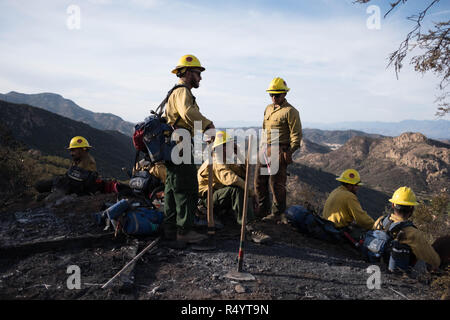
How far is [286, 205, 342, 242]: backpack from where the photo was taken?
5160 millimetres

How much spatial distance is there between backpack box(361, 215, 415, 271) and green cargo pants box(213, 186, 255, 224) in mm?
1675

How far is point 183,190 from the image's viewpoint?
4.23 meters

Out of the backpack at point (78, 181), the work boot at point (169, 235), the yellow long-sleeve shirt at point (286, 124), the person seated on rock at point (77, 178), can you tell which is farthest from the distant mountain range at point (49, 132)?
the work boot at point (169, 235)

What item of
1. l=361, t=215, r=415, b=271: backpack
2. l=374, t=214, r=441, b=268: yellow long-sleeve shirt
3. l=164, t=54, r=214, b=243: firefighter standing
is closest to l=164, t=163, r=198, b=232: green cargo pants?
l=164, t=54, r=214, b=243: firefighter standing

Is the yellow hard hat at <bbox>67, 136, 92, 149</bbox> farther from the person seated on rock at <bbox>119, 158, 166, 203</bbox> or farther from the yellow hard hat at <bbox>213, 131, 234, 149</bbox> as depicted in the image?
the yellow hard hat at <bbox>213, 131, 234, 149</bbox>

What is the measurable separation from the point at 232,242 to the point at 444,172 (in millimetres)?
78671

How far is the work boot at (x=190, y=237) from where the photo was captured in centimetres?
432

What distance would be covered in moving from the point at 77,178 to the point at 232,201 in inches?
139

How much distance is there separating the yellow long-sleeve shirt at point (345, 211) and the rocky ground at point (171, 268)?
1.52 ft

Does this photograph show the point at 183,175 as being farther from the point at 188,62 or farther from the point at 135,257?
the point at 188,62

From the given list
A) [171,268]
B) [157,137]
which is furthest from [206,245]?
[157,137]

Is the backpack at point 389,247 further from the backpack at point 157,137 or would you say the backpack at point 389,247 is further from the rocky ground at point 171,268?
the backpack at point 157,137
